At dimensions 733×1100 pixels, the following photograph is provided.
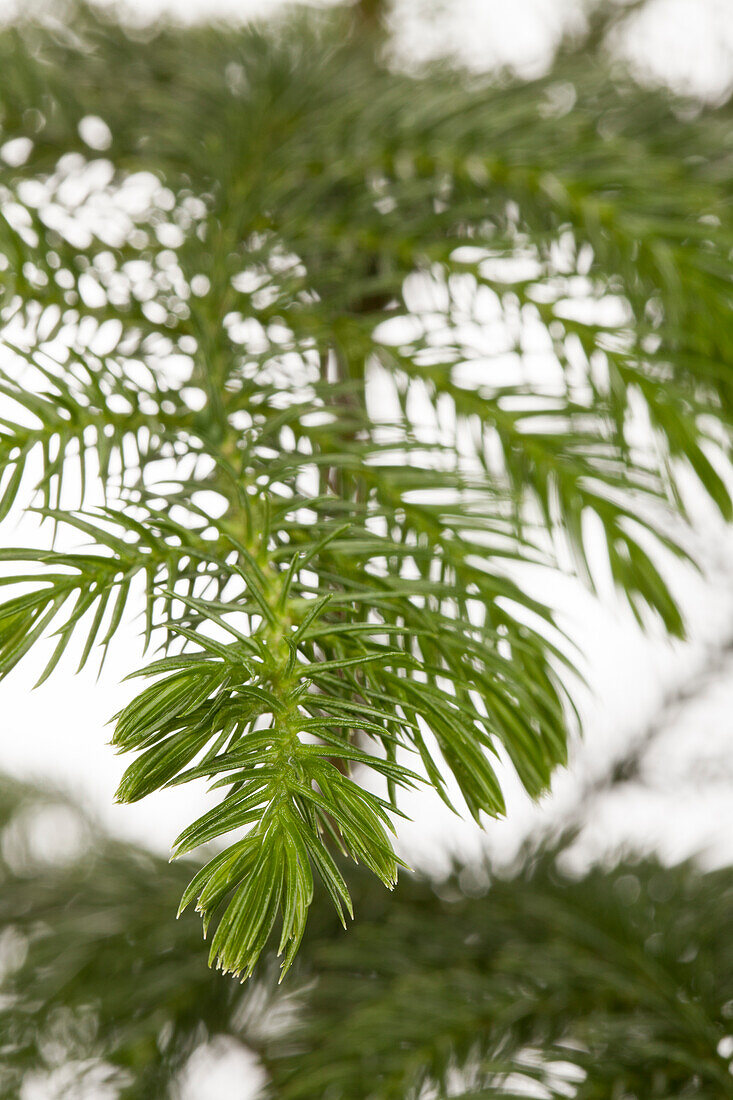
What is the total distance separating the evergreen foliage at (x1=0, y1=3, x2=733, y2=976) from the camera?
226 mm

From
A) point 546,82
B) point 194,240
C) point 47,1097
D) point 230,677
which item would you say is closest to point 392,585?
point 230,677

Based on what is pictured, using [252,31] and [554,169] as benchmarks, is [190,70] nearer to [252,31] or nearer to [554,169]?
[252,31]

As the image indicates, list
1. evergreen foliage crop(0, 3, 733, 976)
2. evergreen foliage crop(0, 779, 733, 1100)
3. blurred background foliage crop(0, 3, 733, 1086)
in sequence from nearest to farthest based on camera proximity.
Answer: evergreen foliage crop(0, 3, 733, 976) → blurred background foliage crop(0, 3, 733, 1086) → evergreen foliage crop(0, 779, 733, 1100)

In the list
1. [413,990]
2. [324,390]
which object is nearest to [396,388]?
[324,390]

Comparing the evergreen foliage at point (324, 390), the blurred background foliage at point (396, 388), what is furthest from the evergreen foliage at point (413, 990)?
the evergreen foliage at point (324, 390)

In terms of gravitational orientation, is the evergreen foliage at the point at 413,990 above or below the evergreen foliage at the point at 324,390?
below

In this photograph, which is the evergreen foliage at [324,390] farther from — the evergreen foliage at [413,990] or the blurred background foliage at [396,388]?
the evergreen foliage at [413,990]

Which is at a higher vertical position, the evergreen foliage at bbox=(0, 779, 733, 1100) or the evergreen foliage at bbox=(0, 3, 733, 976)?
the evergreen foliage at bbox=(0, 3, 733, 976)

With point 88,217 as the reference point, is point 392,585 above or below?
below

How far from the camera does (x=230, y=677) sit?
0.22 m

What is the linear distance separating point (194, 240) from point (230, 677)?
0.26 m

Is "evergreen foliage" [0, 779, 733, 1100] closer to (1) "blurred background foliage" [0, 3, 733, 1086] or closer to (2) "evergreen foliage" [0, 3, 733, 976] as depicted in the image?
(1) "blurred background foliage" [0, 3, 733, 1086]

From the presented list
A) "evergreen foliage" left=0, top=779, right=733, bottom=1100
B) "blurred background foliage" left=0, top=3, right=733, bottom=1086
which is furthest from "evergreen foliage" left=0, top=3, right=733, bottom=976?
"evergreen foliage" left=0, top=779, right=733, bottom=1100

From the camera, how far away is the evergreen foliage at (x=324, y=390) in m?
0.23
